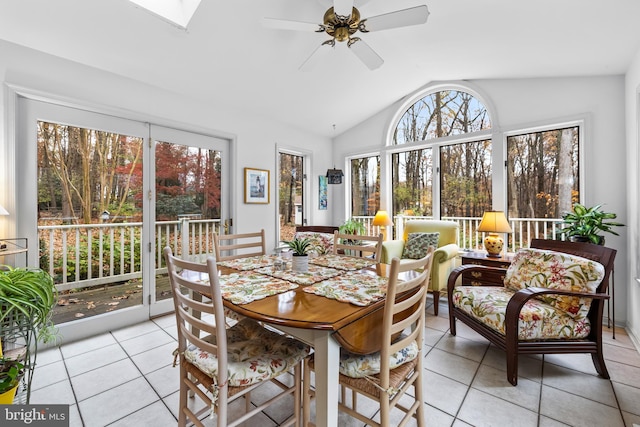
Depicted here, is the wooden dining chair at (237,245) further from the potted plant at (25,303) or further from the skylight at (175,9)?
the skylight at (175,9)

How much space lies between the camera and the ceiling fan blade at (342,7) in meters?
1.88

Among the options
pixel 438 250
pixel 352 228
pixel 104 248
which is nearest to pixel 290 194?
pixel 352 228

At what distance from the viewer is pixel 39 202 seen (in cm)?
249

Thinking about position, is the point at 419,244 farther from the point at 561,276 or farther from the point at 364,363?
the point at 364,363

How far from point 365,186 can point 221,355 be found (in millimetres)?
4298

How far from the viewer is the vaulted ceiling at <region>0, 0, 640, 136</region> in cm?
217

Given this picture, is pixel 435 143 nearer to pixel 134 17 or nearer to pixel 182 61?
pixel 182 61

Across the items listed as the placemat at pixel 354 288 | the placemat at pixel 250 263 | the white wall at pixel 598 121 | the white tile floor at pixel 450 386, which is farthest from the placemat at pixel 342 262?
the white wall at pixel 598 121

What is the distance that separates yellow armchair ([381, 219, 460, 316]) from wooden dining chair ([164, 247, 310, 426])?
211 cm

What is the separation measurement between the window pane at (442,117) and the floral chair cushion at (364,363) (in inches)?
143

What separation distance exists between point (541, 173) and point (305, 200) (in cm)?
334

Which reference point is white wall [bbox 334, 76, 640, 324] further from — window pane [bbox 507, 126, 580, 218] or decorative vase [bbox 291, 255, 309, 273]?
decorative vase [bbox 291, 255, 309, 273]

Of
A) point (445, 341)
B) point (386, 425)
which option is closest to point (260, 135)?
point (445, 341)

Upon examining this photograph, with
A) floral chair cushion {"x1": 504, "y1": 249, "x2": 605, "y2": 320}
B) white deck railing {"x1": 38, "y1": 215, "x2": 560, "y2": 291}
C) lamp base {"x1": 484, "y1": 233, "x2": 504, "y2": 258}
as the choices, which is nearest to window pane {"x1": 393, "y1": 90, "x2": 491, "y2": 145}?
white deck railing {"x1": 38, "y1": 215, "x2": 560, "y2": 291}
